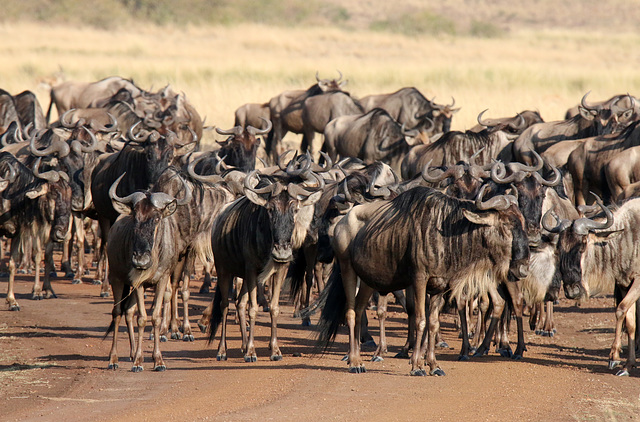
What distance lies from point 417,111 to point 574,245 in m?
13.6

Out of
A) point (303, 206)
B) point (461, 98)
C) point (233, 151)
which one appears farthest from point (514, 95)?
point (303, 206)

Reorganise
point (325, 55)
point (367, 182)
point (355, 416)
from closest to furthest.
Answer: point (355, 416) → point (367, 182) → point (325, 55)

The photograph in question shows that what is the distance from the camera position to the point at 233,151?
48.7 ft

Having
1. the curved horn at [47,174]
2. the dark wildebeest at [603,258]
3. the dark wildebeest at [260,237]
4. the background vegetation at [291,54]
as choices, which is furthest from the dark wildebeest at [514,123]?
the dark wildebeest at [260,237]

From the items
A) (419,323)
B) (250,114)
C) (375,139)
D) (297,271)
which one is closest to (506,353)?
(419,323)

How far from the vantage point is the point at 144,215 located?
896 cm

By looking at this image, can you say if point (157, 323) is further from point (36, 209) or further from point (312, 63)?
point (312, 63)

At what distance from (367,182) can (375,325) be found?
2.08 meters

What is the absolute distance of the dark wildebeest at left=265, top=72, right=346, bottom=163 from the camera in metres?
23.8

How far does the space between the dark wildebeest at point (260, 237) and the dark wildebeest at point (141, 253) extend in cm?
63

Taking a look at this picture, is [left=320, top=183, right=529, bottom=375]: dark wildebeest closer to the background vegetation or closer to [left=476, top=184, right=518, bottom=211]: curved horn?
[left=476, top=184, right=518, bottom=211]: curved horn

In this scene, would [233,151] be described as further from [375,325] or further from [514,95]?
[514,95]

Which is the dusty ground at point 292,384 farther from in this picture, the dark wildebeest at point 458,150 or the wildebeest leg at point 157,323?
the dark wildebeest at point 458,150

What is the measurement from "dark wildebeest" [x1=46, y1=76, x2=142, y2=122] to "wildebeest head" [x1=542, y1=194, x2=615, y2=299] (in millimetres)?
17181
